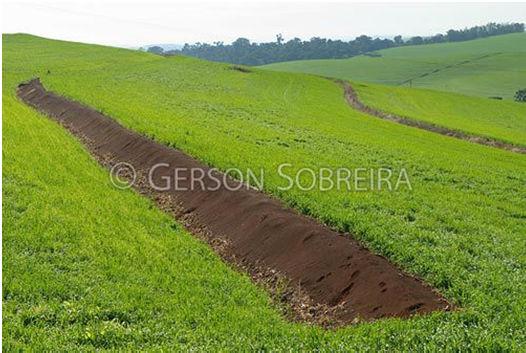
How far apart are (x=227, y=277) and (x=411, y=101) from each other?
67.1 metres

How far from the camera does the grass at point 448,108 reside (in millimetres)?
57562

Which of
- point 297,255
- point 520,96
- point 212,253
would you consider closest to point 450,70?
point 520,96

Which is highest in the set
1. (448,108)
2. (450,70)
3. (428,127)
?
(450,70)

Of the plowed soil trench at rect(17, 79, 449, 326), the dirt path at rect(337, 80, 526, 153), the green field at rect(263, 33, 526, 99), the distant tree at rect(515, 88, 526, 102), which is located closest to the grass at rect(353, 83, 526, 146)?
the dirt path at rect(337, 80, 526, 153)

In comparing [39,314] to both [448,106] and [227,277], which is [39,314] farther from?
[448,106]

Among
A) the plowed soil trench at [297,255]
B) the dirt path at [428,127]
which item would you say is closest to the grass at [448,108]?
the dirt path at [428,127]

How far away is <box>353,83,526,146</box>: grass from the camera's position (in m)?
57.6

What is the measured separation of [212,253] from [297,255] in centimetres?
264

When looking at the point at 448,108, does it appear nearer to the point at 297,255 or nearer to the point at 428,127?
the point at 428,127

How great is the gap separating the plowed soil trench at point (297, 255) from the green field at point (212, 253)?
77 cm

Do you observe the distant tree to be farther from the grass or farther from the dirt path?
the dirt path

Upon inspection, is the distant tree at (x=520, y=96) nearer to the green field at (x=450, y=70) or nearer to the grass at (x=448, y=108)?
the green field at (x=450, y=70)

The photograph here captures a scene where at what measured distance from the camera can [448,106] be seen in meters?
74.7

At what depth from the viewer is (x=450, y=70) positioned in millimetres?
144875
